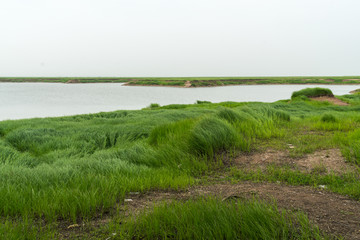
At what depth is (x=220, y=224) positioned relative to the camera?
6.98 feet

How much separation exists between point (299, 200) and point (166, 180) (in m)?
1.78

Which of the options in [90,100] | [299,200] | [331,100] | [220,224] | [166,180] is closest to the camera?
[220,224]

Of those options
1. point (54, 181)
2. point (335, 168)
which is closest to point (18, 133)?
point (54, 181)

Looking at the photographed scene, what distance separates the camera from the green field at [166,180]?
7.22ft

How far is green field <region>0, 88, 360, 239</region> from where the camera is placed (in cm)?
Result: 220

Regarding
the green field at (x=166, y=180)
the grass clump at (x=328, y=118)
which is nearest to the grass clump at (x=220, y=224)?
the green field at (x=166, y=180)

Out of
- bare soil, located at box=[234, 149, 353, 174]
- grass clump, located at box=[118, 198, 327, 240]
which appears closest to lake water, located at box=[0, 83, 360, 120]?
bare soil, located at box=[234, 149, 353, 174]

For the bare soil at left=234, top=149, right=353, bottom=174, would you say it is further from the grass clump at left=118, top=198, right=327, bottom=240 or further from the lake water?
the lake water

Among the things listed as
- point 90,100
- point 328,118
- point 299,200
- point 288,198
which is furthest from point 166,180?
point 90,100

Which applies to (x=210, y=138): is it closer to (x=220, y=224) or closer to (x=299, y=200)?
(x=299, y=200)

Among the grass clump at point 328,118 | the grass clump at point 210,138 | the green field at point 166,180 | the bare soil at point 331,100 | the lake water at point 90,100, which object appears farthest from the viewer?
the lake water at point 90,100

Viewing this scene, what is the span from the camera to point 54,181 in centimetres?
357

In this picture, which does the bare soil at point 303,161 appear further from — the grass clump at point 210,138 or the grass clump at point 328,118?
the grass clump at point 328,118

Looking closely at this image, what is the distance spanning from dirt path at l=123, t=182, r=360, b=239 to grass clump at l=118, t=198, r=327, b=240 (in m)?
0.26
